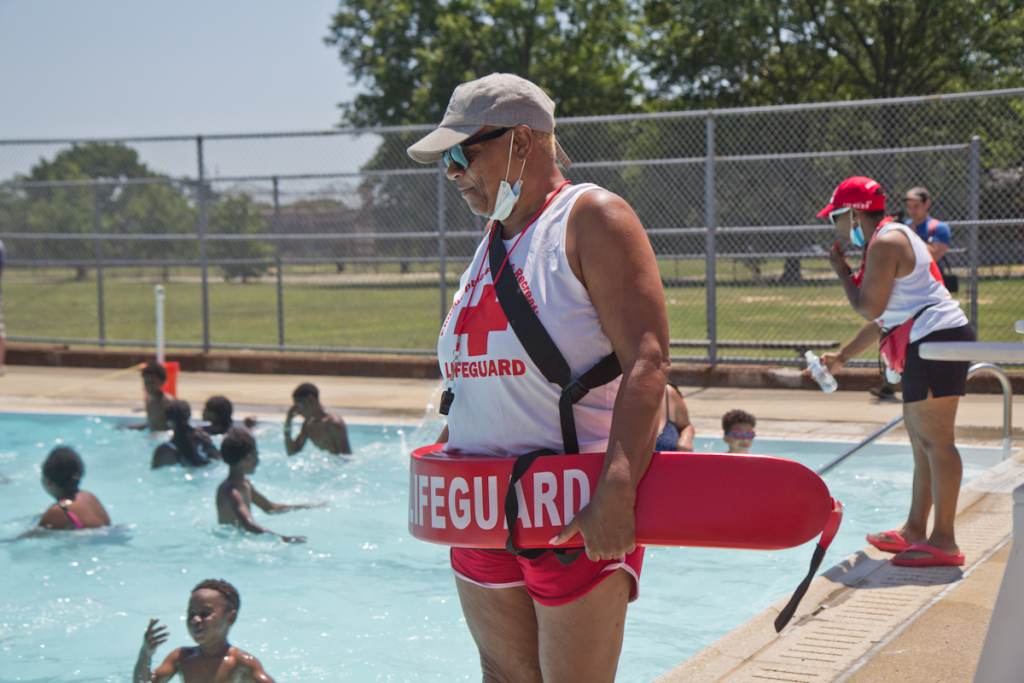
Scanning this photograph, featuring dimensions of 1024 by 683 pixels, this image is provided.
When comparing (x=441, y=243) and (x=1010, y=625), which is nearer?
(x=1010, y=625)

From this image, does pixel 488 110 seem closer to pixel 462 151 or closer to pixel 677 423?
pixel 462 151

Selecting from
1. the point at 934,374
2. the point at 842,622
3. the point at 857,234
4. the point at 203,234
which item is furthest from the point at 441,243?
the point at 842,622

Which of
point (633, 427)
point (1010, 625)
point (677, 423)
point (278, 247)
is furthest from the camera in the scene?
point (278, 247)

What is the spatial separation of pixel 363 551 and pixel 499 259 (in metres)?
6.11

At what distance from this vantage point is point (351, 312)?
30.1 meters

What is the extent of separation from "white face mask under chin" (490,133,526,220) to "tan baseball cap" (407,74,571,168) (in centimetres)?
6

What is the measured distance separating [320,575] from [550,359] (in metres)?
5.73

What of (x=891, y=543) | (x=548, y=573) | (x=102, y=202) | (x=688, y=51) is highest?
(x=688, y=51)

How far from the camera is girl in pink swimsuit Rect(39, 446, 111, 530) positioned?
26.3 ft

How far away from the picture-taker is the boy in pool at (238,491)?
8320mm

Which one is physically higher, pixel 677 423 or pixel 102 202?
pixel 102 202

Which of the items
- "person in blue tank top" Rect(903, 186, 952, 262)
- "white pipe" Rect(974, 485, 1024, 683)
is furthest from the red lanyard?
"person in blue tank top" Rect(903, 186, 952, 262)

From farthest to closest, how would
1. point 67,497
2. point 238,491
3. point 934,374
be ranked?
point 238,491, point 67,497, point 934,374

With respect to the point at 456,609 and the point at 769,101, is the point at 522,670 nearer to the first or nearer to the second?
the point at 456,609
